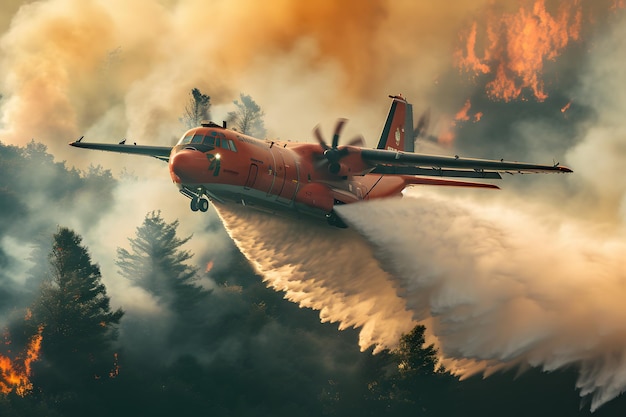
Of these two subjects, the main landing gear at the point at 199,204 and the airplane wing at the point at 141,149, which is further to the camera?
the airplane wing at the point at 141,149

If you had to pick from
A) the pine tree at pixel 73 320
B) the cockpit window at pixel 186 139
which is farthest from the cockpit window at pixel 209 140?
the pine tree at pixel 73 320

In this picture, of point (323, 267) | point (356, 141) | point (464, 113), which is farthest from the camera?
point (464, 113)

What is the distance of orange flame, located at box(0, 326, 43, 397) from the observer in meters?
53.1

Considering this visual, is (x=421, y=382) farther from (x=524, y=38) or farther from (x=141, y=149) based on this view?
(x=524, y=38)

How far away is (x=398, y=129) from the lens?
41.7 m

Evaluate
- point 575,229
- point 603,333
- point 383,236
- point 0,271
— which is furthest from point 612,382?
point 0,271

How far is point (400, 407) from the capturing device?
51.2 meters

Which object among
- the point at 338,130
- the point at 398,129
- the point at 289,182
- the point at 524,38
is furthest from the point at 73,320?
the point at 524,38

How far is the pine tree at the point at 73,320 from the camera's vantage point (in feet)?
170

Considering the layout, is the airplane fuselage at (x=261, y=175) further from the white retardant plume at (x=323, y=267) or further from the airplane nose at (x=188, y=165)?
the white retardant plume at (x=323, y=267)

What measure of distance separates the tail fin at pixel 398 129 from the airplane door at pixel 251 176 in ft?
36.5

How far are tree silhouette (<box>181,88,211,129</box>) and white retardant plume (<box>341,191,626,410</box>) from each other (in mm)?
40751

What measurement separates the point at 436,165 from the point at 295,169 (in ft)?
18.4

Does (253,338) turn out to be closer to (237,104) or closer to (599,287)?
(237,104)
